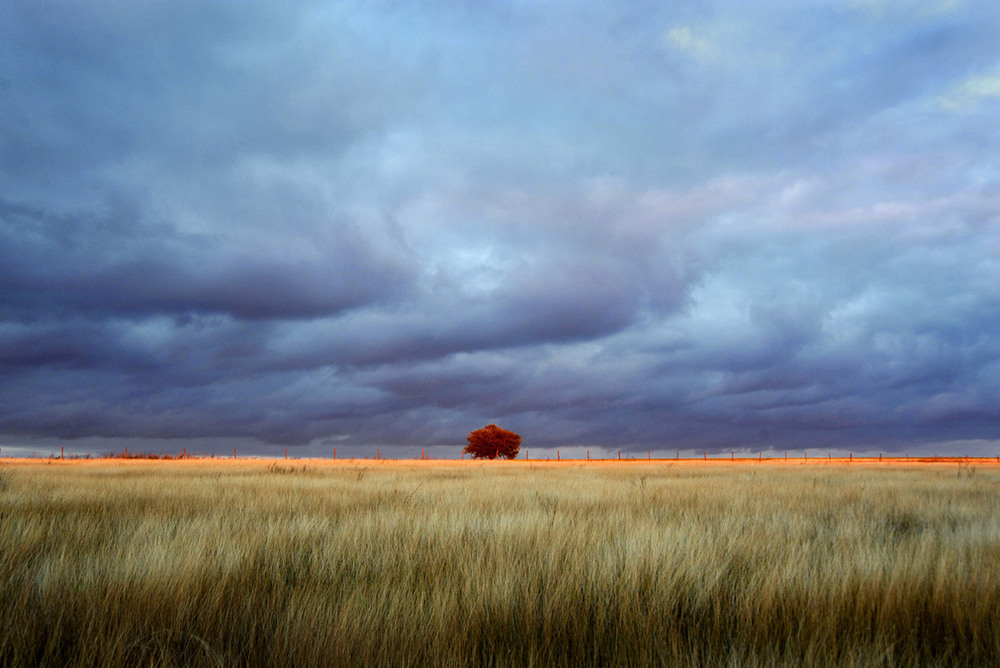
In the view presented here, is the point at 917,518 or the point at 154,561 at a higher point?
the point at 154,561

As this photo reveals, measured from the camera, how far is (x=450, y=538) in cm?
572

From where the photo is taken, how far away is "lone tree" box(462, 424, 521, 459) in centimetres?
7519

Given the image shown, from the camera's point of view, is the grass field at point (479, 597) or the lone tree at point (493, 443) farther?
the lone tree at point (493, 443)

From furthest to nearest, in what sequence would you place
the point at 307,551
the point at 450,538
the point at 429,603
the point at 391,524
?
the point at 391,524
the point at 450,538
the point at 307,551
the point at 429,603

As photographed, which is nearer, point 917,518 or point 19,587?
point 19,587

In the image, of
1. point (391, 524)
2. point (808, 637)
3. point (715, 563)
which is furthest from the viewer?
point (391, 524)

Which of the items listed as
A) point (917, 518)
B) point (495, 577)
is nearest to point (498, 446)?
point (917, 518)

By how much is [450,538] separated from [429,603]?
1.96 m

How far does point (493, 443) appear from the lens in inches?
2980

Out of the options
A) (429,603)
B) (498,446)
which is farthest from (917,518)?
(498,446)

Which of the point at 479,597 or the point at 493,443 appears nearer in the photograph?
the point at 479,597

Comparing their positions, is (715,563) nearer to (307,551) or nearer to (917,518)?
(307,551)

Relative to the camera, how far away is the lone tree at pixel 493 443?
75188 mm

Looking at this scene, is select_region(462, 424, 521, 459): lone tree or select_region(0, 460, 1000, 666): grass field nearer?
select_region(0, 460, 1000, 666): grass field
